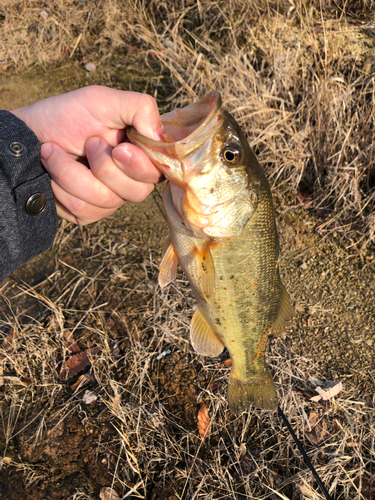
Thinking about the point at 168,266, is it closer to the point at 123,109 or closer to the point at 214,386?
the point at 123,109

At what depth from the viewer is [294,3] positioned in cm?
392

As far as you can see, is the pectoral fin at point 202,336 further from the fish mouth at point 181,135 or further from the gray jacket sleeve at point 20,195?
the gray jacket sleeve at point 20,195

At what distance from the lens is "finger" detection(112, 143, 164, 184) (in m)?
1.87

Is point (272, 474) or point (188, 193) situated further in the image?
point (272, 474)

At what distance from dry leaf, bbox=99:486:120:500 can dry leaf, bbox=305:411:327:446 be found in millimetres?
1326

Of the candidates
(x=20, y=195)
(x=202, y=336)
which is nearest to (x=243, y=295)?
(x=202, y=336)

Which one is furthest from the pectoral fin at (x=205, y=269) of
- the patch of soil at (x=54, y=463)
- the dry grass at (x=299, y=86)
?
the dry grass at (x=299, y=86)

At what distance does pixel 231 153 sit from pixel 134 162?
0.48 meters

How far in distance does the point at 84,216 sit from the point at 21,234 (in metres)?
0.47

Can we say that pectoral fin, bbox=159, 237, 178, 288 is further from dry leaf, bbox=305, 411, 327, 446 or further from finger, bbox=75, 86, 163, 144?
dry leaf, bbox=305, 411, 327, 446

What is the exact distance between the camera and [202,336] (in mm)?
2354

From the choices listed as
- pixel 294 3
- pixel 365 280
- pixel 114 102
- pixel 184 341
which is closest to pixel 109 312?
pixel 184 341

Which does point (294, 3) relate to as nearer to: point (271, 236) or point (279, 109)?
point (279, 109)

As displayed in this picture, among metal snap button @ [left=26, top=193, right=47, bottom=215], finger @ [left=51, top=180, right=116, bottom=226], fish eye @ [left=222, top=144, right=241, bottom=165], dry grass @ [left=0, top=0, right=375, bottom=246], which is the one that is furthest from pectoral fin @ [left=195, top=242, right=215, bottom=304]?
dry grass @ [left=0, top=0, right=375, bottom=246]
